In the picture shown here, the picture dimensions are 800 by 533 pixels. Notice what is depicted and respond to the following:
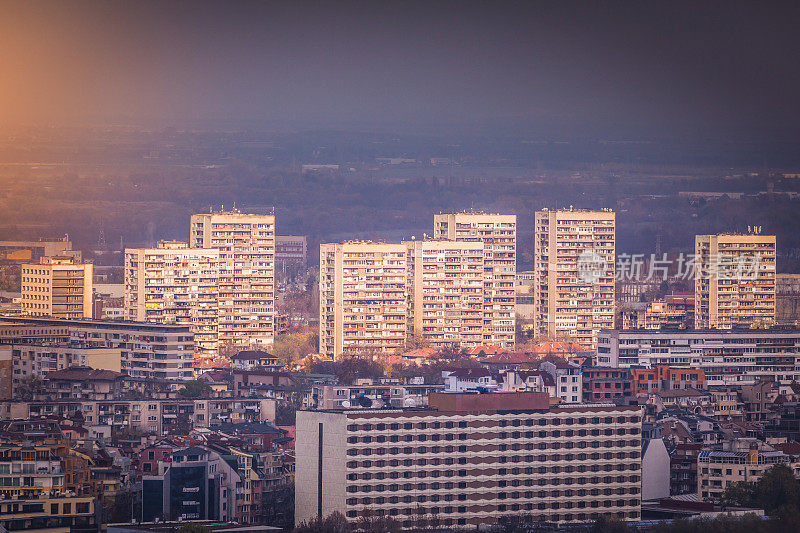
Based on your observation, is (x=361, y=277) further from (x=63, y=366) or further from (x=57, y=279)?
(x=63, y=366)

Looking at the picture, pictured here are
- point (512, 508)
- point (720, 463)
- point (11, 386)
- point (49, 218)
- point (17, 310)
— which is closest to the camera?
point (512, 508)

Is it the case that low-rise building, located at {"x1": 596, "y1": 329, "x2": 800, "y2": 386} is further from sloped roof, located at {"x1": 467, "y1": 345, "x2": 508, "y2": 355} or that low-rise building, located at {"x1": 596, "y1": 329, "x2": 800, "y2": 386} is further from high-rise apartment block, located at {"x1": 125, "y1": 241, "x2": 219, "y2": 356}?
high-rise apartment block, located at {"x1": 125, "y1": 241, "x2": 219, "y2": 356}

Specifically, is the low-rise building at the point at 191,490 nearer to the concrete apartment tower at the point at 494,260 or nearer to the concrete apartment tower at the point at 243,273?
the concrete apartment tower at the point at 243,273

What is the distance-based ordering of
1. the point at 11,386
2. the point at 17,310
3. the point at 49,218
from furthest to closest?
the point at 49,218 → the point at 17,310 → the point at 11,386

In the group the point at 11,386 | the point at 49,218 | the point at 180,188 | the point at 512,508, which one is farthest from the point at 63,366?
the point at 180,188

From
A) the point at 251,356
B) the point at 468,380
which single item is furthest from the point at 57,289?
the point at 468,380

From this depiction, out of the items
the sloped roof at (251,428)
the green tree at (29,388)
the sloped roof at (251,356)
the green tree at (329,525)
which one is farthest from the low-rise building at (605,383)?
the green tree at (329,525)

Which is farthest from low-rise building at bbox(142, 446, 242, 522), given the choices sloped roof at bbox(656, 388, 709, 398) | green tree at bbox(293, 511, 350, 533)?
sloped roof at bbox(656, 388, 709, 398)
